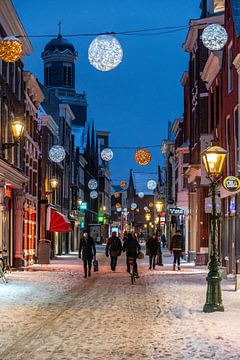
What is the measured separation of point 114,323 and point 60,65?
90.5 metres

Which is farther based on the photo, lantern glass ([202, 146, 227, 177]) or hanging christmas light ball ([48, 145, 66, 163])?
hanging christmas light ball ([48, 145, 66, 163])

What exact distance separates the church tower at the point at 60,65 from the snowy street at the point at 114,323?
80121mm

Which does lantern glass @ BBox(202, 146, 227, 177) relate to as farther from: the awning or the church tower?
the church tower

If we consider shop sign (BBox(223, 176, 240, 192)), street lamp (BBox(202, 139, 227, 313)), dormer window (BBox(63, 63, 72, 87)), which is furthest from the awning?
dormer window (BBox(63, 63, 72, 87))

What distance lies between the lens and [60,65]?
103 meters

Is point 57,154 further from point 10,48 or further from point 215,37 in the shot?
point 10,48

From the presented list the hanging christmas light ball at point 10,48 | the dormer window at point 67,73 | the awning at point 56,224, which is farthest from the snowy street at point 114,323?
the dormer window at point 67,73

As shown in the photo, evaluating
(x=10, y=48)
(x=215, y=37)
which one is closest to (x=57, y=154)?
(x=215, y=37)

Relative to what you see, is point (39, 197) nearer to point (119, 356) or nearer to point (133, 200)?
point (119, 356)

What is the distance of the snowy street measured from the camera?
11266 millimetres

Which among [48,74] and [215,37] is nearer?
[215,37]

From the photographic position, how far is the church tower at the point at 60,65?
337 ft

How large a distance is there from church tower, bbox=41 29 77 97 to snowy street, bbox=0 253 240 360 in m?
80.1

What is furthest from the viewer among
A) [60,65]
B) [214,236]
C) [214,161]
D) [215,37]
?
[60,65]
